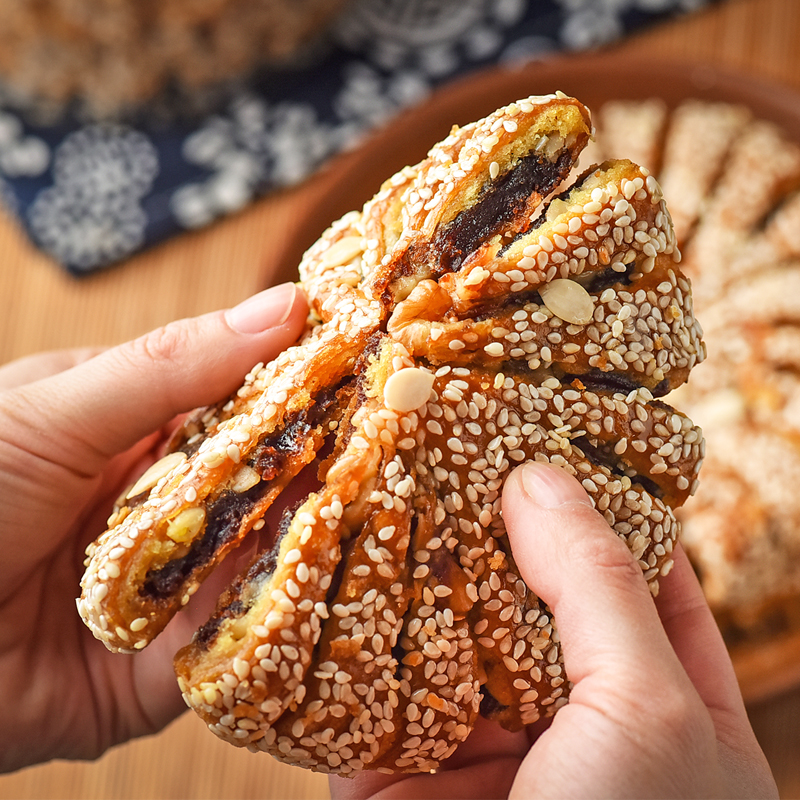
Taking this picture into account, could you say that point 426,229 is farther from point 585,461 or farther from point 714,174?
point 714,174

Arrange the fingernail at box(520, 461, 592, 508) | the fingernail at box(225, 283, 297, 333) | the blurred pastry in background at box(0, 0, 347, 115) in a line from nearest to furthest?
the fingernail at box(520, 461, 592, 508) → the fingernail at box(225, 283, 297, 333) → the blurred pastry in background at box(0, 0, 347, 115)

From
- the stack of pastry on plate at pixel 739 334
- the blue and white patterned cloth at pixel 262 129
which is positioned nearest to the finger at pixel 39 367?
the blue and white patterned cloth at pixel 262 129

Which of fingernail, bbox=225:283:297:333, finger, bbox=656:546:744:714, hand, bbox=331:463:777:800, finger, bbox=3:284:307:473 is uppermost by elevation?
fingernail, bbox=225:283:297:333

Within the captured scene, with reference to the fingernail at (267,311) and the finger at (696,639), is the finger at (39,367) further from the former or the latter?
the finger at (696,639)

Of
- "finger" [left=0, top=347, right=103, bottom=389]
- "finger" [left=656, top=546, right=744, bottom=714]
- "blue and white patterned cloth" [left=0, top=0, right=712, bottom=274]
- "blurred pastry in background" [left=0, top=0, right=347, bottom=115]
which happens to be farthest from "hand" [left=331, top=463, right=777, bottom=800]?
"blurred pastry in background" [left=0, top=0, right=347, bottom=115]

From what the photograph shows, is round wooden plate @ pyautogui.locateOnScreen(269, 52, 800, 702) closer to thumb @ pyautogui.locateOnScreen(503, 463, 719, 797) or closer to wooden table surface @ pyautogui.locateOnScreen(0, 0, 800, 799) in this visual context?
wooden table surface @ pyautogui.locateOnScreen(0, 0, 800, 799)

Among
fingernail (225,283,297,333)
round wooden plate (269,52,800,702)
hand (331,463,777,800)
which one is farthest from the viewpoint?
round wooden plate (269,52,800,702)

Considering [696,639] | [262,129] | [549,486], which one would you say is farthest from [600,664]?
[262,129]

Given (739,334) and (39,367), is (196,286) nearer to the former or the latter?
(39,367)
